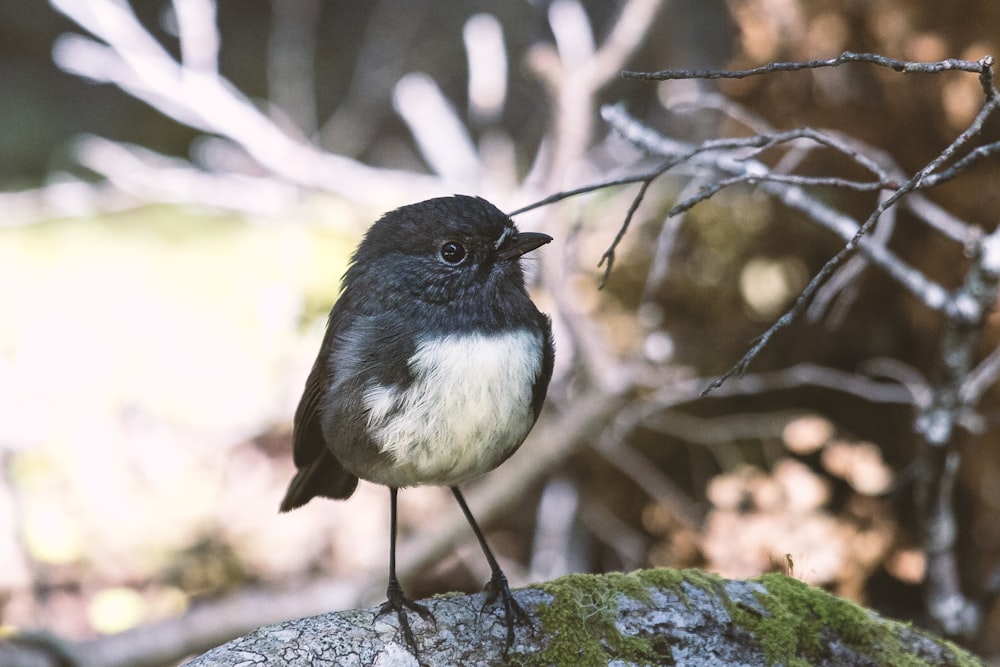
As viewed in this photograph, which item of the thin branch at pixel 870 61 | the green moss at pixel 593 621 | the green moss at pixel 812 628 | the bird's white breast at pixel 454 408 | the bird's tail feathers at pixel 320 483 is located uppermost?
the thin branch at pixel 870 61

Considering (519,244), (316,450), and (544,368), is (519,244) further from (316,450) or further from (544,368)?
(316,450)

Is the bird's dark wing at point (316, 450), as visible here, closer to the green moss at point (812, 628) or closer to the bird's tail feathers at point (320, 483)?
the bird's tail feathers at point (320, 483)

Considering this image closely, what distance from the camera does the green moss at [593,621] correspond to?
2688 mm

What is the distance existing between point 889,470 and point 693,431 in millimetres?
1078

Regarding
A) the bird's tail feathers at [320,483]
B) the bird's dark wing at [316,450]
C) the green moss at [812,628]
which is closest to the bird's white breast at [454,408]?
the bird's dark wing at [316,450]

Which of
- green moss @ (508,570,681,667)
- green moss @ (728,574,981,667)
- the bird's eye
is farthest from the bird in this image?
green moss @ (728,574,981,667)

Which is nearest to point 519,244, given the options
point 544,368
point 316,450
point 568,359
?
point 544,368

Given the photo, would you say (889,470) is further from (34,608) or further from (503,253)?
(34,608)

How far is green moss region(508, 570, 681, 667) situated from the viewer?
269 cm

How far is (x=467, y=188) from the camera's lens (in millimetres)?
6473

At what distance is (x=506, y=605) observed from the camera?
273cm

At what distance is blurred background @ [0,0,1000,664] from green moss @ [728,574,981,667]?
1.22 feet

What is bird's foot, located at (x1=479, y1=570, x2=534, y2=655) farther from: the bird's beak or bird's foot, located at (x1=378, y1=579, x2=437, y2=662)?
the bird's beak

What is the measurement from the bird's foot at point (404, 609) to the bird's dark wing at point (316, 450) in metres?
0.65
